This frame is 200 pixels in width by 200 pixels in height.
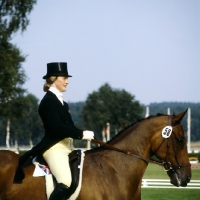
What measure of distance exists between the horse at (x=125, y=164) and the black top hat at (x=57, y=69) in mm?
1248

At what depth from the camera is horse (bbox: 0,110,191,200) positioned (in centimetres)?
806

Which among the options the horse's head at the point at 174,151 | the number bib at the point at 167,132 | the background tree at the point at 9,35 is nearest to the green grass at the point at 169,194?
the horse's head at the point at 174,151

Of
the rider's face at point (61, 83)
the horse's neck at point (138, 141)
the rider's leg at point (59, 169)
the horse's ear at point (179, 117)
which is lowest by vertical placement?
the rider's leg at point (59, 169)

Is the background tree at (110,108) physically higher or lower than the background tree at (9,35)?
lower

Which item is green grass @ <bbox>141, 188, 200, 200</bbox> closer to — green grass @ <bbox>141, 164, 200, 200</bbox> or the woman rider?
green grass @ <bbox>141, 164, 200, 200</bbox>

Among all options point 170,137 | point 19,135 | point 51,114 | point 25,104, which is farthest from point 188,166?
point 19,135

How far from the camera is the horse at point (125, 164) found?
A: 8.06 meters

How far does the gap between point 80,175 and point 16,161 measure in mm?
1087

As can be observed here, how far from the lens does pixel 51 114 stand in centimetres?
804

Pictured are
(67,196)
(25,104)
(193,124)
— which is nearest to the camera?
(67,196)

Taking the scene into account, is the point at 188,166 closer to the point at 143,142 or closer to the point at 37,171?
the point at 143,142

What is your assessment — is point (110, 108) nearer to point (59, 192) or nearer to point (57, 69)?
point (57, 69)

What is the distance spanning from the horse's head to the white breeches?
53.9 inches

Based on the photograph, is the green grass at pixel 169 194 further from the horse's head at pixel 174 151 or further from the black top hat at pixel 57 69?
the black top hat at pixel 57 69
